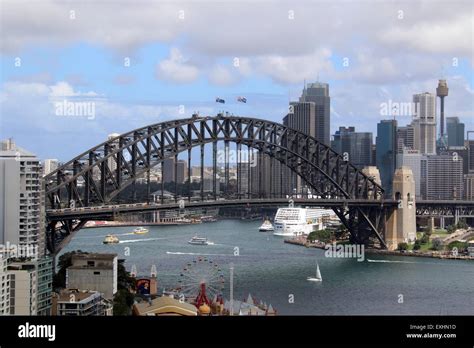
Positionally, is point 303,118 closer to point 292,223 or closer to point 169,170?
point 169,170

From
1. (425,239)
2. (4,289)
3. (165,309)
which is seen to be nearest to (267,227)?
(425,239)

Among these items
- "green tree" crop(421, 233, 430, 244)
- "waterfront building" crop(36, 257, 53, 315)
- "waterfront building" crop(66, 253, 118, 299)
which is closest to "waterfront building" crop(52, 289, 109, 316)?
"waterfront building" crop(36, 257, 53, 315)

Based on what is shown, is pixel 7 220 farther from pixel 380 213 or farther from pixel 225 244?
pixel 380 213

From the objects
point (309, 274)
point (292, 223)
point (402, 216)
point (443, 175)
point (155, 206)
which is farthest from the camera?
point (443, 175)

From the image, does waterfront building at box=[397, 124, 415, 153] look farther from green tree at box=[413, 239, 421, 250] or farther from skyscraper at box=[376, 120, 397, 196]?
green tree at box=[413, 239, 421, 250]

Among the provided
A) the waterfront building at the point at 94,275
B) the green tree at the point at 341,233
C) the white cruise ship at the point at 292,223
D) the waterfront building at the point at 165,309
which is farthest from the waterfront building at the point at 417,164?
the waterfront building at the point at 165,309
